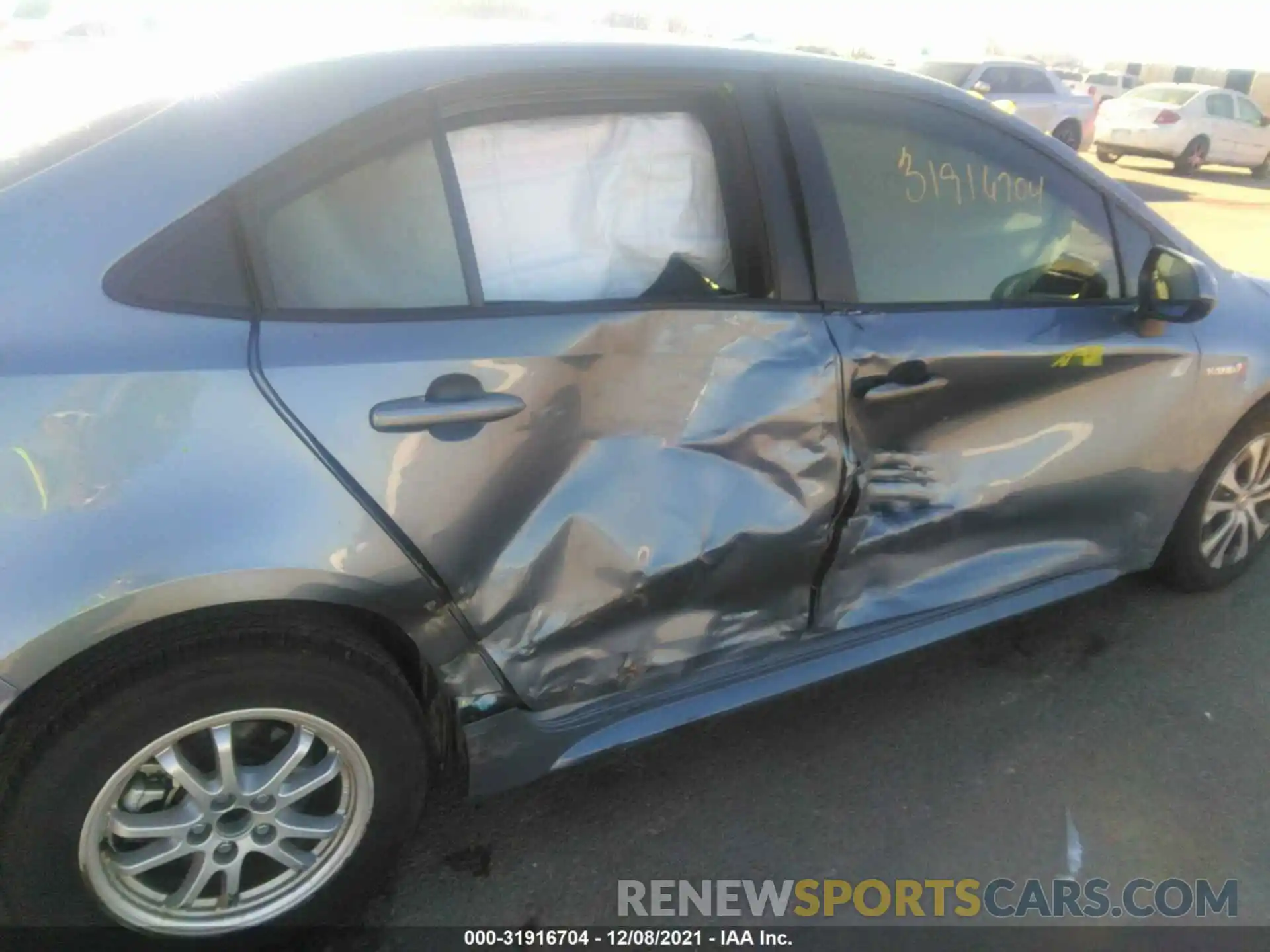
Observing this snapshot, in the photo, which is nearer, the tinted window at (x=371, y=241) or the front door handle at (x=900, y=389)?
the tinted window at (x=371, y=241)

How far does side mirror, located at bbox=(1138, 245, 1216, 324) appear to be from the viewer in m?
2.61

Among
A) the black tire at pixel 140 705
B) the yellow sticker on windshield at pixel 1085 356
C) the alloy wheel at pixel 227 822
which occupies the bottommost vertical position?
the alloy wheel at pixel 227 822

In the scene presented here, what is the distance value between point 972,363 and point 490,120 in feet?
4.09

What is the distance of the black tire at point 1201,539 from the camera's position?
3074mm

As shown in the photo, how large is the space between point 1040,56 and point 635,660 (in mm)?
54049

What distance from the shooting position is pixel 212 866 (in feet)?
6.08

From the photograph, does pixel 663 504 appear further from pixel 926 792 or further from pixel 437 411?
pixel 926 792

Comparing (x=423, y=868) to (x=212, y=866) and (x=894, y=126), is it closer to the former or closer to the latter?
(x=212, y=866)

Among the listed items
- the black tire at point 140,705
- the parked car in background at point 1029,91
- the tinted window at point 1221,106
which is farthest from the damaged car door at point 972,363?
the tinted window at point 1221,106

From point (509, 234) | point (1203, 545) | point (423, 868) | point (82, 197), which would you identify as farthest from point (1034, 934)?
point (82, 197)

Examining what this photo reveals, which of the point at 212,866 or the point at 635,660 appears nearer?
the point at 212,866

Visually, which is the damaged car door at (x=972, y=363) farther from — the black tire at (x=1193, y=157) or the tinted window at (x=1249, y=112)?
the tinted window at (x=1249, y=112)

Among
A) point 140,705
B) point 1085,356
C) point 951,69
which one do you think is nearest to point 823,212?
point 1085,356

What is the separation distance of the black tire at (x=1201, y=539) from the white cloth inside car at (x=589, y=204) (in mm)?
1865
